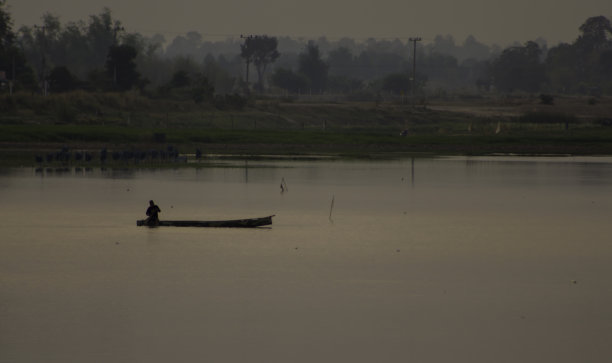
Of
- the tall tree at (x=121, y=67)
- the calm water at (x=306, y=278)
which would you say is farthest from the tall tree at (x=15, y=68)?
the calm water at (x=306, y=278)

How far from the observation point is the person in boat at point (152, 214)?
36731 mm

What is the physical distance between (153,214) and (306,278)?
1091 centimetres

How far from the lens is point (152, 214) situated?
3678 centimetres

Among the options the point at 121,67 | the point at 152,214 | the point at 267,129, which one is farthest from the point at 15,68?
the point at 152,214

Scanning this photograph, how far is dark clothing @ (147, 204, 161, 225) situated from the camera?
3675cm

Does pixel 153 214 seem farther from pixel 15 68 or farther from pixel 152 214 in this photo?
pixel 15 68

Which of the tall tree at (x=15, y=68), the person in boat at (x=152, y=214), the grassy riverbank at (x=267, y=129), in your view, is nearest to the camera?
the person in boat at (x=152, y=214)

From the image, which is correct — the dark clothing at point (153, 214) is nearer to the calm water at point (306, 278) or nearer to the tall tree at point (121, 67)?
the calm water at point (306, 278)

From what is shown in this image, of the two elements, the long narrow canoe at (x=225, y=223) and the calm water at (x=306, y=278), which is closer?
the calm water at (x=306, y=278)

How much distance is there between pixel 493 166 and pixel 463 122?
6377cm

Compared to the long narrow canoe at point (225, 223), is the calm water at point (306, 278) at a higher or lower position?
lower

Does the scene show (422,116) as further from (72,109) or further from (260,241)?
(260,241)

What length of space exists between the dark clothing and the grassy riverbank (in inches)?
1425

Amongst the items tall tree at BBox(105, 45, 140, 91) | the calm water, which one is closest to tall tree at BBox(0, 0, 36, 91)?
tall tree at BBox(105, 45, 140, 91)
